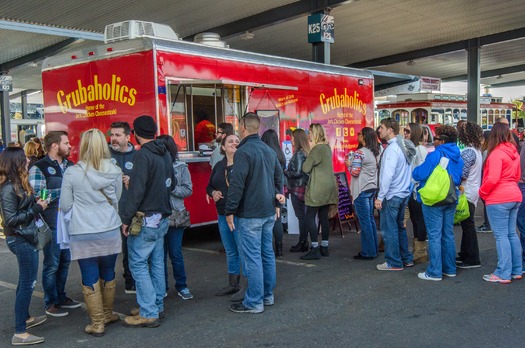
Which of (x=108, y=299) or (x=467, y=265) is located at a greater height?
(x=108, y=299)

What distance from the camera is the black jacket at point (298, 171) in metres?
7.32

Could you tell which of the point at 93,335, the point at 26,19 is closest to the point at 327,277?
the point at 93,335

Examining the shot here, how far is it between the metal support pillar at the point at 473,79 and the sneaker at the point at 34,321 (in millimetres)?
18999

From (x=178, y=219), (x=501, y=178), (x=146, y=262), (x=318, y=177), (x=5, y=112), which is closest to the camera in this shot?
(x=146, y=262)

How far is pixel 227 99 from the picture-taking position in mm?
8555

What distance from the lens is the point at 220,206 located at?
18.3 feet

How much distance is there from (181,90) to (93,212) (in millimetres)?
Result: 4010

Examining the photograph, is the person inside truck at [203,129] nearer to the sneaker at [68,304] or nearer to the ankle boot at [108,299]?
the sneaker at [68,304]

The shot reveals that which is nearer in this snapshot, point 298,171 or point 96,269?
point 96,269

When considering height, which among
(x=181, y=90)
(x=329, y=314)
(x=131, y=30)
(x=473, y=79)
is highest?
(x=473, y=79)

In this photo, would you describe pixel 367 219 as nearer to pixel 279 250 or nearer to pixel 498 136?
pixel 279 250

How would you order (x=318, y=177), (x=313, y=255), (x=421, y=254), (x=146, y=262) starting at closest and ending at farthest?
(x=146, y=262), (x=421, y=254), (x=318, y=177), (x=313, y=255)

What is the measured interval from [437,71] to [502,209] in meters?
25.3

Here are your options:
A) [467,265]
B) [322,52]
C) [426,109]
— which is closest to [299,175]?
[467,265]
